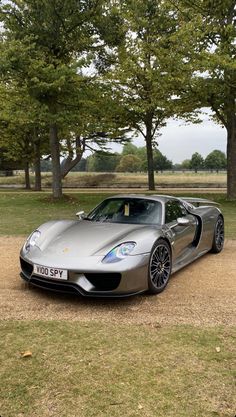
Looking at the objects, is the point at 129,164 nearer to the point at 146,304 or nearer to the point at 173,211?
the point at 173,211

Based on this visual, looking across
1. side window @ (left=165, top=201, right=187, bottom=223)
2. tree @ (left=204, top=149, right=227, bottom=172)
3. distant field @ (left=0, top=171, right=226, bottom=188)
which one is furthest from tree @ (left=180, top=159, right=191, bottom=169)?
side window @ (left=165, top=201, right=187, bottom=223)

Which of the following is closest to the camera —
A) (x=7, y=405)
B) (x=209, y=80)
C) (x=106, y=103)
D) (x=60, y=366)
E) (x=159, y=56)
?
(x=7, y=405)

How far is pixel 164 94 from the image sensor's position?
15.8 m

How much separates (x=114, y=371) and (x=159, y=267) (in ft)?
6.67

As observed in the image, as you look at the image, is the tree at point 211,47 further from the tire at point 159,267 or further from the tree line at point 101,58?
the tire at point 159,267

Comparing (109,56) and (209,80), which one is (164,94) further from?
(109,56)

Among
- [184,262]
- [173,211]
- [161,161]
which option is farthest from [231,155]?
[161,161]

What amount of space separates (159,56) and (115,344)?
13692 millimetres

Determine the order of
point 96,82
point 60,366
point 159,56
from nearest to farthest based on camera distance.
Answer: point 60,366 < point 159,56 < point 96,82

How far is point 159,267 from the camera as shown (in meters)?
4.92

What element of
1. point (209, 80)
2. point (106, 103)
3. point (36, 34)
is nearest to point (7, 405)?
point (209, 80)

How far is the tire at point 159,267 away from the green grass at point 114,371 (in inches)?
37.4

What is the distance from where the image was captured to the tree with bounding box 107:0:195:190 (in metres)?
14.8

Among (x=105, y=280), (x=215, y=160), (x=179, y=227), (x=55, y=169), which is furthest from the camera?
(x=215, y=160)
